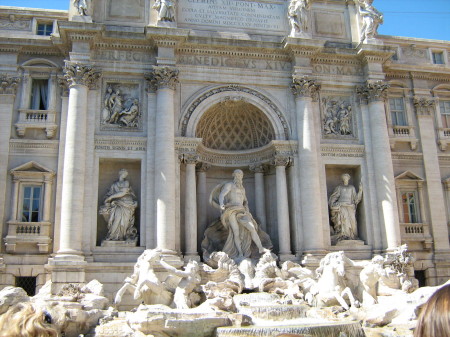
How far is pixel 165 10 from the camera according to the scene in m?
21.4

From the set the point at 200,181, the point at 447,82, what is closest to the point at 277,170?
the point at 200,181

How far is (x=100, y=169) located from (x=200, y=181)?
432cm

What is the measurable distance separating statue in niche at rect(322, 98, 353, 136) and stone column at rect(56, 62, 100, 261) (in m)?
10.0

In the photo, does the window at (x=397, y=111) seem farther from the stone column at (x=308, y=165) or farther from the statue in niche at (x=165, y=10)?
the statue in niche at (x=165, y=10)

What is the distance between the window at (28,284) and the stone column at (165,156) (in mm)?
4970

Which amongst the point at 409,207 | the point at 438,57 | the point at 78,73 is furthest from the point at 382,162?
the point at 78,73

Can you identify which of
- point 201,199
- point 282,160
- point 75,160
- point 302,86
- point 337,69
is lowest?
point 201,199

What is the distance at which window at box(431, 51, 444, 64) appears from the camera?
25.8 meters

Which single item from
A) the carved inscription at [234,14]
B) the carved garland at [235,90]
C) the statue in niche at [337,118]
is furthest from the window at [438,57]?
the carved garland at [235,90]

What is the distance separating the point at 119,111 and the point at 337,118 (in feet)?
31.4

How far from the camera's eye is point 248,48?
22.2 metres

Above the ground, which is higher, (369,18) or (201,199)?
(369,18)

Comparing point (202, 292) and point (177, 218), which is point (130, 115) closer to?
point (177, 218)

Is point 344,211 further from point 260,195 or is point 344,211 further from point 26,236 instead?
point 26,236
